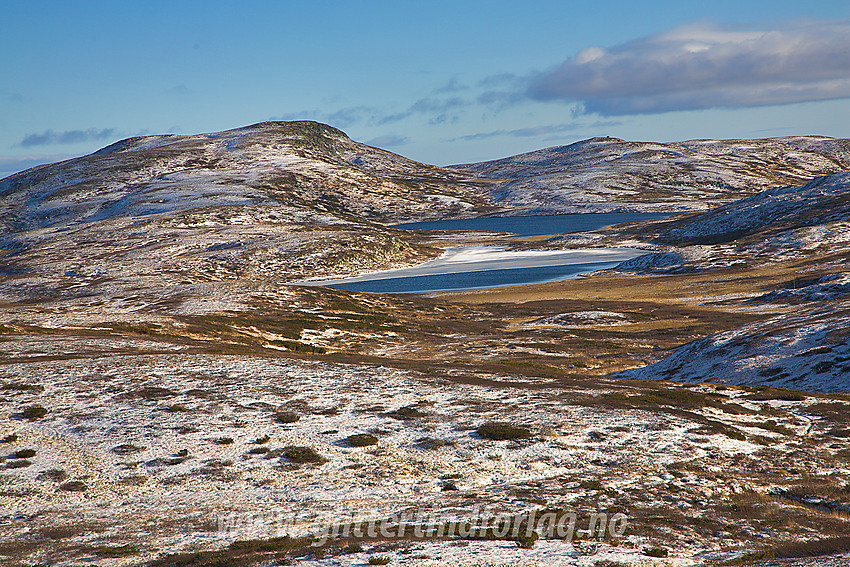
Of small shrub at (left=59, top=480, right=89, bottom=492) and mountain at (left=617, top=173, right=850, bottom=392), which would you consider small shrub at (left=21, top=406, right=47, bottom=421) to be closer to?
small shrub at (left=59, top=480, right=89, bottom=492)

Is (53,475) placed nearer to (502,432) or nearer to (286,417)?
(286,417)

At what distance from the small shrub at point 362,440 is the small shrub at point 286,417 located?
381 centimetres

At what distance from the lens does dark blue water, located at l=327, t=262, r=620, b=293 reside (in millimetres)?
139750

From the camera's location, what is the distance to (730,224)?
7101 inches

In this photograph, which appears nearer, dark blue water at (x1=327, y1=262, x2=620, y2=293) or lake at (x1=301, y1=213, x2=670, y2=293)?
dark blue water at (x1=327, y1=262, x2=620, y2=293)

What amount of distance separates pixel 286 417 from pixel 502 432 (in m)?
11.2

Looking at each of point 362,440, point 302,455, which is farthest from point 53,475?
point 362,440

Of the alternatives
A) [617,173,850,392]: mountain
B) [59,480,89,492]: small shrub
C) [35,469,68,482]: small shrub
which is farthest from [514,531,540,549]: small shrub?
[617,173,850,392]: mountain

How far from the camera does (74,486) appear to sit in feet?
81.2

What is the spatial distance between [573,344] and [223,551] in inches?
2186

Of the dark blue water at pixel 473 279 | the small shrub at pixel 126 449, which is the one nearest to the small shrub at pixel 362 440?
the small shrub at pixel 126 449

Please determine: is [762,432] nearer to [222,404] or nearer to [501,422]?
[501,422]

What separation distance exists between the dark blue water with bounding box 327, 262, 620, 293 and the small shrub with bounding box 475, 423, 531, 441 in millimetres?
103888

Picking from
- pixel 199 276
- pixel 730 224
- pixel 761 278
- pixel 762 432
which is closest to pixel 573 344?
pixel 762 432
